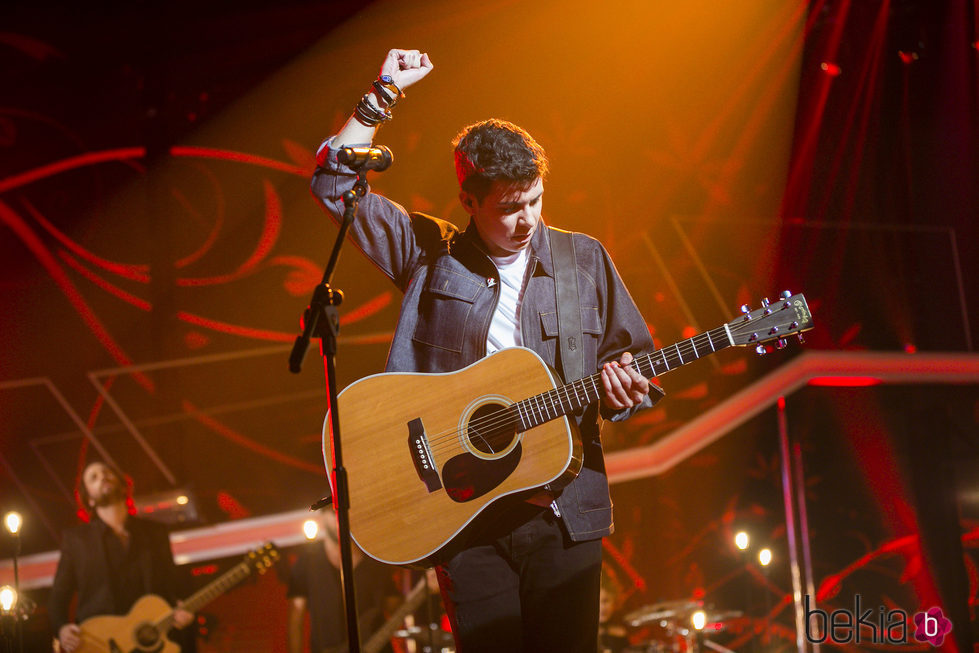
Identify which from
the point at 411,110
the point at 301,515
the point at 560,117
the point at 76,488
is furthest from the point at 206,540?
the point at 560,117

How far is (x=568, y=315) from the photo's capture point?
Result: 2453 millimetres

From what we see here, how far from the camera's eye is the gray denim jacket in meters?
2.46

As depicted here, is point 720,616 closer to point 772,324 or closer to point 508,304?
point 772,324

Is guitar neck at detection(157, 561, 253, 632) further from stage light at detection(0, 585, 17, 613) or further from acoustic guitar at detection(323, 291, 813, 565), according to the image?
acoustic guitar at detection(323, 291, 813, 565)

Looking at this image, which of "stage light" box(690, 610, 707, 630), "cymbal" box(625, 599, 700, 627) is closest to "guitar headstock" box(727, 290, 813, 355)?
"stage light" box(690, 610, 707, 630)

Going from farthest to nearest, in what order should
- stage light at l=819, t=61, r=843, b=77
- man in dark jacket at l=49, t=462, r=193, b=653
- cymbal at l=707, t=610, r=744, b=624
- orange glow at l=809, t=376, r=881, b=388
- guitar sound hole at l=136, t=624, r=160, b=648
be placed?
stage light at l=819, t=61, r=843, b=77, man in dark jacket at l=49, t=462, r=193, b=653, guitar sound hole at l=136, t=624, r=160, b=648, cymbal at l=707, t=610, r=744, b=624, orange glow at l=809, t=376, r=881, b=388

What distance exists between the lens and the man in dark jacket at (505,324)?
7.43 feet

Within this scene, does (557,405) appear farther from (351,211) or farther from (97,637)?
(97,637)

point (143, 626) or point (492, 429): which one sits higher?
point (492, 429)

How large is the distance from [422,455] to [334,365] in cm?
37

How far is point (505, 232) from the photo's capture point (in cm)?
247

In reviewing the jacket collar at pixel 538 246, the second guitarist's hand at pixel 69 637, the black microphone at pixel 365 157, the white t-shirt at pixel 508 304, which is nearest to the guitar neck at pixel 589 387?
the white t-shirt at pixel 508 304

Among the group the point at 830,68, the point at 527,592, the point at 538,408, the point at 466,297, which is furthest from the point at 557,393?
the point at 830,68

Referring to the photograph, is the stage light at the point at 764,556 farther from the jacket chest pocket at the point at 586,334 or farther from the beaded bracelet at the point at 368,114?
the beaded bracelet at the point at 368,114
